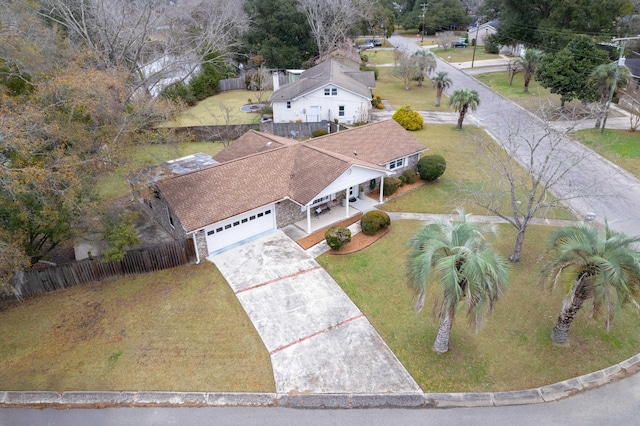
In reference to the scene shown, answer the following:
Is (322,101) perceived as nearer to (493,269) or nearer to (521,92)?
(521,92)

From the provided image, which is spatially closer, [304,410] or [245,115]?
[304,410]

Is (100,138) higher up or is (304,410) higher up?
(100,138)

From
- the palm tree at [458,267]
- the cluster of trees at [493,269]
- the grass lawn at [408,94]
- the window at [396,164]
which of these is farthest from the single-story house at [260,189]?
the grass lawn at [408,94]

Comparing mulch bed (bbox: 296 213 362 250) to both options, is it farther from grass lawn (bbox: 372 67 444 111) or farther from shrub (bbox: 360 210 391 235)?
grass lawn (bbox: 372 67 444 111)

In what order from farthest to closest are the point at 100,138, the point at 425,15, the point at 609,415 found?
the point at 425,15 → the point at 100,138 → the point at 609,415

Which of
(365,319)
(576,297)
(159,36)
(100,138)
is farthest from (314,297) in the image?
(159,36)

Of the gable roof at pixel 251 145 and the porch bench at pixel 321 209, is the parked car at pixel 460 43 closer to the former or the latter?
the gable roof at pixel 251 145

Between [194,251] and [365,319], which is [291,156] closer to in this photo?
[194,251]

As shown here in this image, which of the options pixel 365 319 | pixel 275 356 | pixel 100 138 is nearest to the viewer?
pixel 275 356
